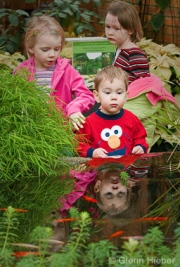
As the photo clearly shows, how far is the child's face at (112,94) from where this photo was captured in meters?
5.45

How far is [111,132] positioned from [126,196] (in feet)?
5.26

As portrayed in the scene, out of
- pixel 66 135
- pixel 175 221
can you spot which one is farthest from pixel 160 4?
pixel 175 221

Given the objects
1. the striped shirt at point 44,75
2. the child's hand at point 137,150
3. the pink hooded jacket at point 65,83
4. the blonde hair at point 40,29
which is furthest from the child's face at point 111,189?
the blonde hair at point 40,29

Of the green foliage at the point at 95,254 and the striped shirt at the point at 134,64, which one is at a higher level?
the striped shirt at the point at 134,64

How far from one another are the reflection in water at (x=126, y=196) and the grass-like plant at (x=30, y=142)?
0.16 m

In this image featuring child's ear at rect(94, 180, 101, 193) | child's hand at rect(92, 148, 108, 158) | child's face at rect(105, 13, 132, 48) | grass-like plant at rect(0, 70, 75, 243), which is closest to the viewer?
child's ear at rect(94, 180, 101, 193)

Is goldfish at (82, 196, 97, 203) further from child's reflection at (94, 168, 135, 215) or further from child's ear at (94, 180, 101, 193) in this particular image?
child's ear at (94, 180, 101, 193)

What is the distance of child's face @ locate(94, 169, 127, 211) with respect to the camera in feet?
12.7

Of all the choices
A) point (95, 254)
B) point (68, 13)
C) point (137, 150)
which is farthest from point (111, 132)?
point (68, 13)

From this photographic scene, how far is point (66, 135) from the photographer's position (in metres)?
4.91

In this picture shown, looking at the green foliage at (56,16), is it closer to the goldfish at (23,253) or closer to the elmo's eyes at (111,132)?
the elmo's eyes at (111,132)

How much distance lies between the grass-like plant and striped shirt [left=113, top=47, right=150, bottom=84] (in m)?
1.99

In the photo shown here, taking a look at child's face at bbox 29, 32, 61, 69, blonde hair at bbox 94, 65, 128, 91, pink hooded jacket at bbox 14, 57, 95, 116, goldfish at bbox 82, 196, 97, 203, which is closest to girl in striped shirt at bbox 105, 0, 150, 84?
pink hooded jacket at bbox 14, 57, 95, 116

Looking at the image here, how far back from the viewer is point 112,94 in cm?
547
